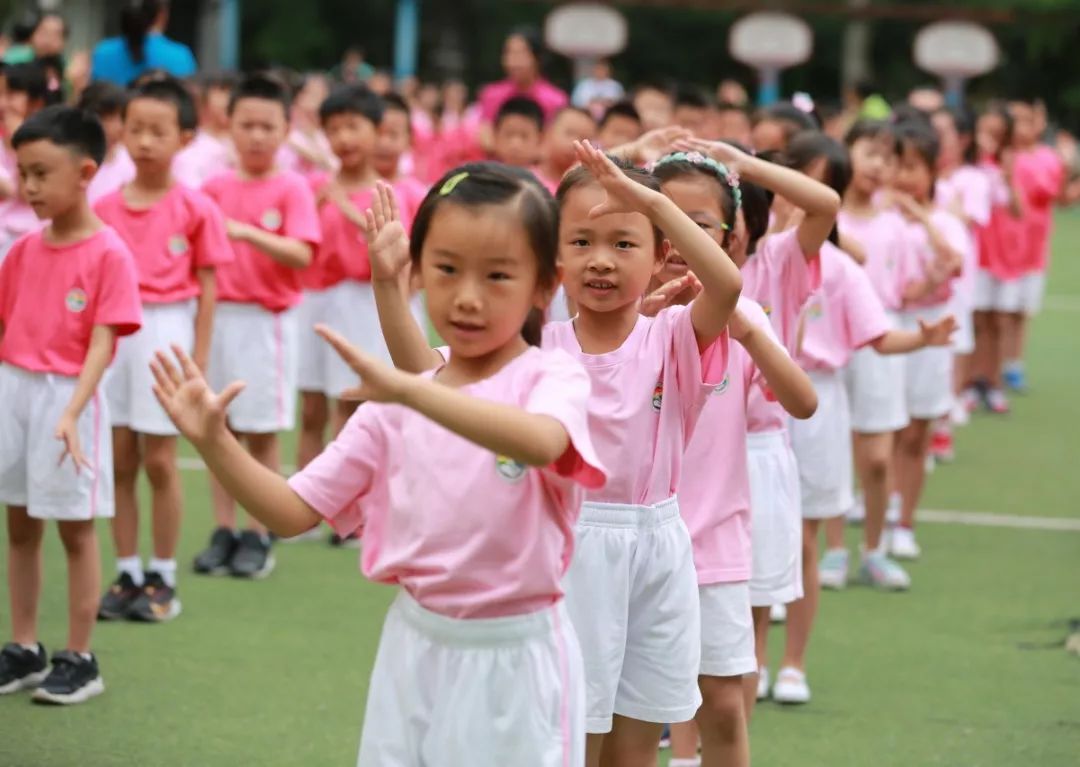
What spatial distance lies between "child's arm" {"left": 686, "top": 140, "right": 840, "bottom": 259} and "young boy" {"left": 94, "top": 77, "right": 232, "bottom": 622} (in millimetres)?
2624

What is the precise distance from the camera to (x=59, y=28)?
11156 mm

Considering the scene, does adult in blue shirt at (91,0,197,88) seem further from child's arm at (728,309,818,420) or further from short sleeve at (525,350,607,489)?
short sleeve at (525,350,607,489)

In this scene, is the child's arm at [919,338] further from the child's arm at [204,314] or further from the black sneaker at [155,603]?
the black sneaker at [155,603]

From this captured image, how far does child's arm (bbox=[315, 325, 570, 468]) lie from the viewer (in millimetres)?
2662

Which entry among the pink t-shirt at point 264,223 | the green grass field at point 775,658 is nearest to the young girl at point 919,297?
the green grass field at point 775,658

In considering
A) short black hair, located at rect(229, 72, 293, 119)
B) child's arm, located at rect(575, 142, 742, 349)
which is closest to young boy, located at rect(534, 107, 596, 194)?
short black hair, located at rect(229, 72, 293, 119)

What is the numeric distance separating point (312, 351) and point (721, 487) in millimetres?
3996

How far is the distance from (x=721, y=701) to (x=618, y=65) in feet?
118

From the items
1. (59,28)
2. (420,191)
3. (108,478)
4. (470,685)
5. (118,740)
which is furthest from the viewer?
(59,28)

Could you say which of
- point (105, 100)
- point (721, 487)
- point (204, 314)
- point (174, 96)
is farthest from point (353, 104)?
point (721, 487)

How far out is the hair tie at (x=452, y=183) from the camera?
301cm

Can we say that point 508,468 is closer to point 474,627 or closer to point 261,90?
point 474,627

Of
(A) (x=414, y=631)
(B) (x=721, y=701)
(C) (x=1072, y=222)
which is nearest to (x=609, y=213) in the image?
(A) (x=414, y=631)

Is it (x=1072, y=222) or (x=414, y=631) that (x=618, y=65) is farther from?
(x=414, y=631)
